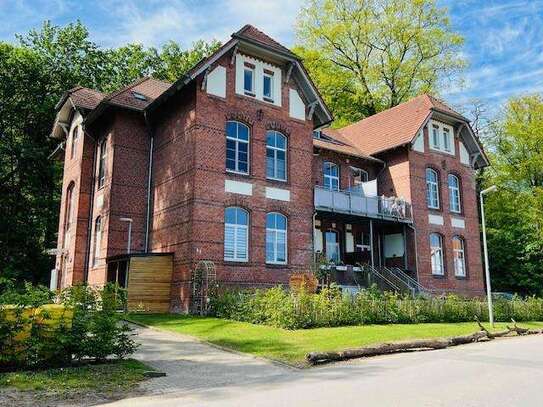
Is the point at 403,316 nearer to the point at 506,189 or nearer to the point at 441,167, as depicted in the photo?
the point at 441,167

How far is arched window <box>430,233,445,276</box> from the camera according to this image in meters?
26.8

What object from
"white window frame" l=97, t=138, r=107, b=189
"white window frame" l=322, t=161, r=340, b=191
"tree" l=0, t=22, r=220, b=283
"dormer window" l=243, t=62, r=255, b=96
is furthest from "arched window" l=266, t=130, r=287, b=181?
"tree" l=0, t=22, r=220, b=283

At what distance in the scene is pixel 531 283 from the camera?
3472 cm

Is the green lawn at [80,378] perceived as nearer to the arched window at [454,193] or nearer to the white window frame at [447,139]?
the arched window at [454,193]

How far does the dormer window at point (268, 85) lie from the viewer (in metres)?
21.9

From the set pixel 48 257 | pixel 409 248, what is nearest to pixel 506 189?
pixel 409 248

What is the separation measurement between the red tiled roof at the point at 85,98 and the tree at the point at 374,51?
2091 cm

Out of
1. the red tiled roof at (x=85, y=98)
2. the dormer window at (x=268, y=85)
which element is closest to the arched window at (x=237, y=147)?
the dormer window at (x=268, y=85)

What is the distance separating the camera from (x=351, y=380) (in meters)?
8.83

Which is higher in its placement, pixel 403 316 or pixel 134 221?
pixel 134 221

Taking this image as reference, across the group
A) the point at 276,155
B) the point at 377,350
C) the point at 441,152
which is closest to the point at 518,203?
the point at 441,152

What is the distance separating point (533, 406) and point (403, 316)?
1127 cm

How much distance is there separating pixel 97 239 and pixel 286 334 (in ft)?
39.3

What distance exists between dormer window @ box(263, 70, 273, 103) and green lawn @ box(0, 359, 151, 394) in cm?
1445
